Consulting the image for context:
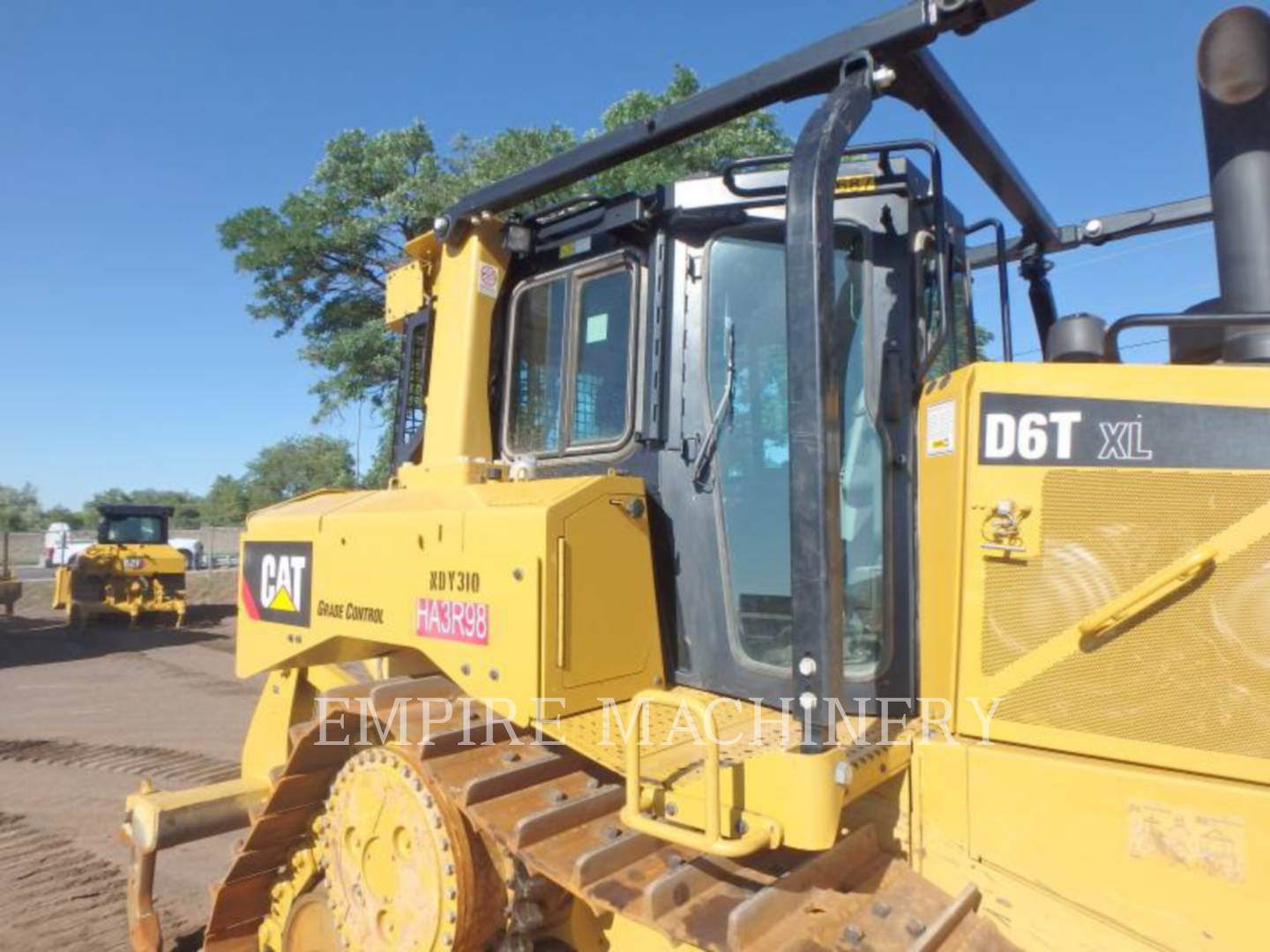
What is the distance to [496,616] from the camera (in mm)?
2477

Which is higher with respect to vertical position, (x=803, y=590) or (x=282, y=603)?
A: (x=803, y=590)

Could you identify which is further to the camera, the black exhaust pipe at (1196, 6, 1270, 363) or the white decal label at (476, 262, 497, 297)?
the white decal label at (476, 262, 497, 297)

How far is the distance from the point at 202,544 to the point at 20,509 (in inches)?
1628

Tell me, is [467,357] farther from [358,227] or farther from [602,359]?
[358,227]

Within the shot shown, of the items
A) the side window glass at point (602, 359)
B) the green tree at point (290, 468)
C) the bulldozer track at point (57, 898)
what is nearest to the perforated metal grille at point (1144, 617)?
the side window glass at point (602, 359)

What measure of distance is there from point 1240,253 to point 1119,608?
3.28 ft

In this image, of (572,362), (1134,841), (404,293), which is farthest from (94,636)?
(1134,841)

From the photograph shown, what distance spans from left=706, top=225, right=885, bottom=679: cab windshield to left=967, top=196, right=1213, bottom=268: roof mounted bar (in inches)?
67.3

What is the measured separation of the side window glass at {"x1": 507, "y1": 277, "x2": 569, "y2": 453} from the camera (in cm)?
310

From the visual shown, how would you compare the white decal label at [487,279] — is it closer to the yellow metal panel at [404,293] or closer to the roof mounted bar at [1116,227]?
the yellow metal panel at [404,293]

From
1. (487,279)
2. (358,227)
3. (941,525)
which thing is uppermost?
(358,227)

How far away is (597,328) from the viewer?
2.96 m

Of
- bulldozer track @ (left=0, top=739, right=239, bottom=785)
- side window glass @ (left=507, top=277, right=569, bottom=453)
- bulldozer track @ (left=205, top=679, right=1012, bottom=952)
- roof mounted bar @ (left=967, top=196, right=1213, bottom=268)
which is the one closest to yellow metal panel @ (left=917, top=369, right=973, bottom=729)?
bulldozer track @ (left=205, top=679, right=1012, bottom=952)

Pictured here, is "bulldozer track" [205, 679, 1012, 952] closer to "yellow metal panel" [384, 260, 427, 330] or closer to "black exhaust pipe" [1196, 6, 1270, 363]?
"black exhaust pipe" [1196, 6, 1270, 363]
